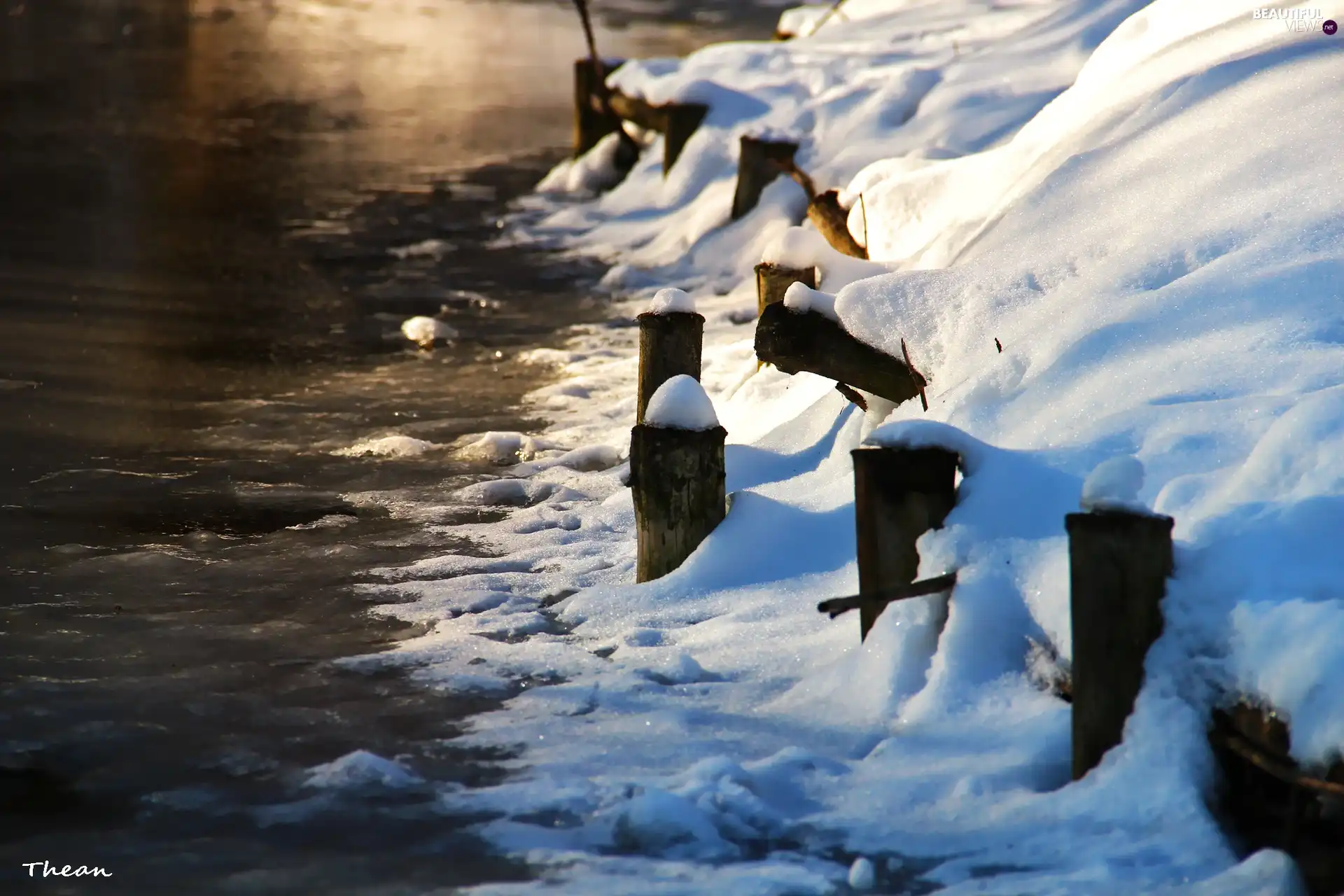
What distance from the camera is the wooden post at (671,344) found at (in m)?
6.09

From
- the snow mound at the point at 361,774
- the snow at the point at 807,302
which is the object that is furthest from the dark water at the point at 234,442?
the snow at the point at 807,302

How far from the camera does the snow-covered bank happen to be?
139 inches

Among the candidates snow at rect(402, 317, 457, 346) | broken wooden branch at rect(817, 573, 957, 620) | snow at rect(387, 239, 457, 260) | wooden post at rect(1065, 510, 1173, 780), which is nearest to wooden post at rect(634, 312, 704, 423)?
broken wooden branch at rect(817, 573, 957, 620)

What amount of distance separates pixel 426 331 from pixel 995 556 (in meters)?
5.89

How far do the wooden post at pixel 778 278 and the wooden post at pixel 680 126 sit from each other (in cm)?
611

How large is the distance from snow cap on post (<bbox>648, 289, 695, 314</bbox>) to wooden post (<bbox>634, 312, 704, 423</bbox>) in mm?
11

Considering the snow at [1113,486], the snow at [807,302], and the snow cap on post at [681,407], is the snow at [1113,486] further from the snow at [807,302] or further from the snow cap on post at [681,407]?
the snow at [807,302]

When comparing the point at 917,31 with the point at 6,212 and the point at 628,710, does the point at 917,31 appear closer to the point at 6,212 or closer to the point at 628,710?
the point at 6,212

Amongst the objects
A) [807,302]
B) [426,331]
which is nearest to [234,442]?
[426,331]

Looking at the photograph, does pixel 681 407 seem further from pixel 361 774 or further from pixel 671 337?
pixel 361 774

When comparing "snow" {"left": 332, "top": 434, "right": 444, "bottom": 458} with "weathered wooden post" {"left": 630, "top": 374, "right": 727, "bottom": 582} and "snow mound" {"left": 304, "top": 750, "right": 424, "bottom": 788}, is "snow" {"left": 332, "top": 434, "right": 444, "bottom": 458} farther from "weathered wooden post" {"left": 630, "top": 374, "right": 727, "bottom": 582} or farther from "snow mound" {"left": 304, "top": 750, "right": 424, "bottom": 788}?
"snow mound" {"left": 304, "top": 750, "right": 424, "bottom": 788}

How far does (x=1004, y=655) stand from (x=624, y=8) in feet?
91.5

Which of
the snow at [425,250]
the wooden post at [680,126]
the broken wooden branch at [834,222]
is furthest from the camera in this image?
the wooden post at [680,126]

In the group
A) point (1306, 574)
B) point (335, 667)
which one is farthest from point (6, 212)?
point (1306, 574)
